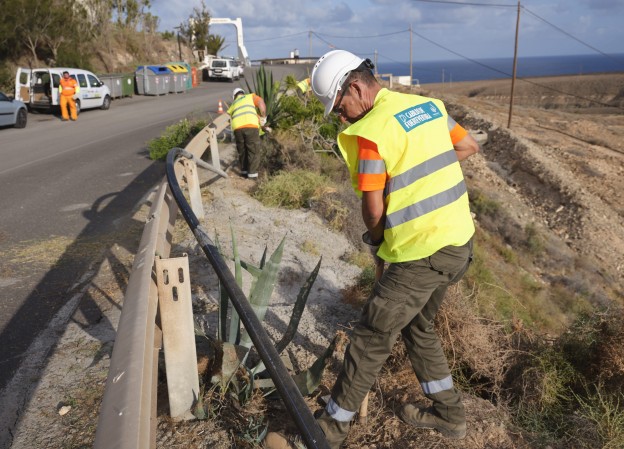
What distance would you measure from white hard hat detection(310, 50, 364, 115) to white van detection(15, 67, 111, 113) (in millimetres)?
19561

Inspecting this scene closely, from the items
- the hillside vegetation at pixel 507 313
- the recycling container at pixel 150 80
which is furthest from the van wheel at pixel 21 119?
the recycling container at pixel 150 80

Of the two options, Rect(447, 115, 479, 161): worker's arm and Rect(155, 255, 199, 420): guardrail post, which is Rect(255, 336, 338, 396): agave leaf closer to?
Rect(155, 255, 199, 420): guardrail post

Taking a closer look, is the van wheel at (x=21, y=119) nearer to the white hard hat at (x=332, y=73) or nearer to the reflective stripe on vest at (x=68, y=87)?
the reflective stripe on vest at (x=68, y=87)

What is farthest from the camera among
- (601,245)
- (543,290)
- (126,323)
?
(601,245)

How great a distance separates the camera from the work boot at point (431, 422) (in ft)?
9.68

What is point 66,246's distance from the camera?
5.97 meters

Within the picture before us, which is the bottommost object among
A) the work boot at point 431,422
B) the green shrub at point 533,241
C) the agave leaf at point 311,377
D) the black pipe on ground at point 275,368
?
the green shrub at point 533,241

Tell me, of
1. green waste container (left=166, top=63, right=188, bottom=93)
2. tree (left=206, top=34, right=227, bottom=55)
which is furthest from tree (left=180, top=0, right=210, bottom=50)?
green waste container (left=166, top=63, right=188, bottom=93)

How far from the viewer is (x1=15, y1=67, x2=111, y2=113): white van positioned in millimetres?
20297

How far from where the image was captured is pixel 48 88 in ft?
68.0

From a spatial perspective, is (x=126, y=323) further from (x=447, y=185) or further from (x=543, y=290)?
(x=543, y=290)

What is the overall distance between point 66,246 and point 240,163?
3.86m

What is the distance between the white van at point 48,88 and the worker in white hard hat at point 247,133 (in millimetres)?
13596

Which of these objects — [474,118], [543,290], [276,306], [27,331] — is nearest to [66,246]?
[27,331]
